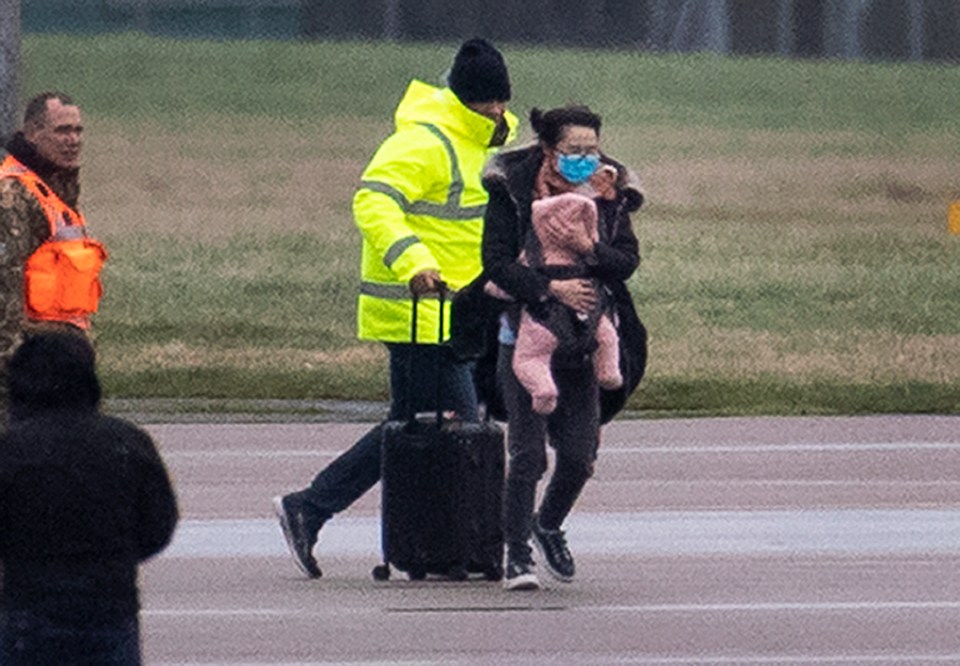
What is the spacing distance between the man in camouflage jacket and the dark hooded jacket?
3.19 metres

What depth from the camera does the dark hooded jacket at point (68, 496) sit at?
22.9 ft

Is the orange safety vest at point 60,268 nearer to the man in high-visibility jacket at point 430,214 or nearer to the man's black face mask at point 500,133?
the man in high-visibility jacket at point 430,214

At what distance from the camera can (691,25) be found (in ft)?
154

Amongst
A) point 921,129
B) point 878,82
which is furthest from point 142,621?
point 878,82

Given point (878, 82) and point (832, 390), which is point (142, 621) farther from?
point (878, 82)

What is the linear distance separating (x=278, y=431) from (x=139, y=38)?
1175 inches

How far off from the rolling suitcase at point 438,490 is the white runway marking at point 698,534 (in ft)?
3.22

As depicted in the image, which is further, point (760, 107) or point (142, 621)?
point (760, 107)

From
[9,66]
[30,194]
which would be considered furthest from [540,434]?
[9,66]

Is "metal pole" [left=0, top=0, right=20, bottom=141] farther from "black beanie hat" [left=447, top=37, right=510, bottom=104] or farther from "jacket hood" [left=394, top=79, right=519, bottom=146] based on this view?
"black beanie hat" [left=447, top=37, right=510, bottom=104]

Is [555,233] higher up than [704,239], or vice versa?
[555,233]

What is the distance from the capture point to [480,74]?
11.6 metres

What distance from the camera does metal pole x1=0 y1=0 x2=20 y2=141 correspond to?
20.5m

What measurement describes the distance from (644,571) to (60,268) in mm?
2654
